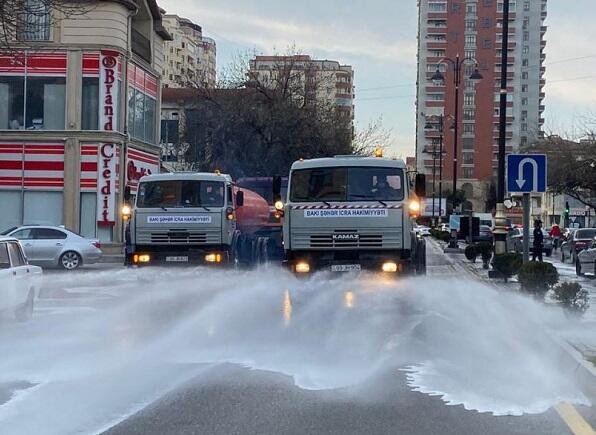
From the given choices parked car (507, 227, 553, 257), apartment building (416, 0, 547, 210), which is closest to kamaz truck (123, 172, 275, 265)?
parked car (507, 227, 553, 257)

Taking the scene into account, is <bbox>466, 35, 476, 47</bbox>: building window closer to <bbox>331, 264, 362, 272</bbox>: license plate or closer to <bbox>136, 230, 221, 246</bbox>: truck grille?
<bbox>136, 230, 221, 246</bbox>: truck grille

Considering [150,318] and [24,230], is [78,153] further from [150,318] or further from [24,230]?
[150,318]

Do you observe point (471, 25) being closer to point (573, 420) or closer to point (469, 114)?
point (469, 114)

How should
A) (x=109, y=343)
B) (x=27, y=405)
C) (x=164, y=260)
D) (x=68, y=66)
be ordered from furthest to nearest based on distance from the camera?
(x=68, y=66) < (x=164, y=260) < (x=109, y=343) < (x=27, y=405)

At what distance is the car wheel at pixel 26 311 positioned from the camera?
14.4 meters

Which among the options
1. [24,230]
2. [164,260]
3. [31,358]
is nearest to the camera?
[31,358]

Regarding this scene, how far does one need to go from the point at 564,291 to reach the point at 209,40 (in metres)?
168

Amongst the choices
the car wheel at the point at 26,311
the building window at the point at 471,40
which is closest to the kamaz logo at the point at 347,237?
the car wheel at the point at 26,311

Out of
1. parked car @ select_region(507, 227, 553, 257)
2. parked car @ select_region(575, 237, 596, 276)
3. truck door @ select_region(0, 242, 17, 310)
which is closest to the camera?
truck door @ select_region(0, 242, 17, 310)

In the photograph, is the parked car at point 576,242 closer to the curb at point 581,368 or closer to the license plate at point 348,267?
the license plate at point 348,267

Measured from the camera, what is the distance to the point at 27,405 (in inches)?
328

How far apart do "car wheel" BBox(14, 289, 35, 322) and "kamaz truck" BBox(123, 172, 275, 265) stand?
688 centimetres

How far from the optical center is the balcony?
44.3 meters

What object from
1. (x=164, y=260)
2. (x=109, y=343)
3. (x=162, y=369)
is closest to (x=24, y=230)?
(x=164, y=260)
